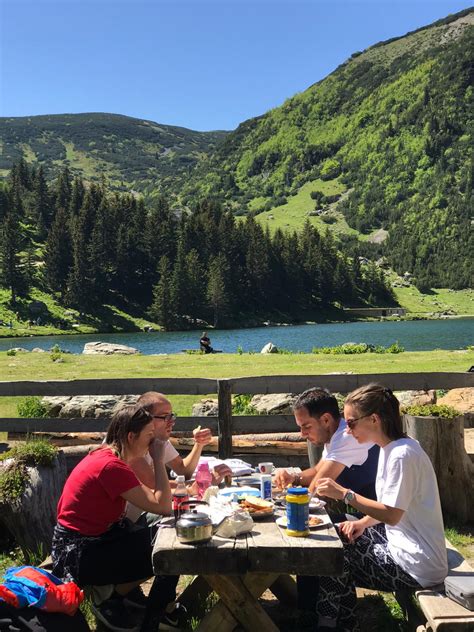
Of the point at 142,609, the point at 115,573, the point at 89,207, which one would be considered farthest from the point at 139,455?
the point at 89,207

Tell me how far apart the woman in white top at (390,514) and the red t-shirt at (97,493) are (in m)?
1.43

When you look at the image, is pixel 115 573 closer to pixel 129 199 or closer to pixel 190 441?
pixel 190 441

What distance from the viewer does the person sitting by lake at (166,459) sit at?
510 cm

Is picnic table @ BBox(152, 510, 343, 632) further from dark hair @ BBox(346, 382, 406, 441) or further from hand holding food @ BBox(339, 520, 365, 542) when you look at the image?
dark hair @ BBox(346, 382, 406, 441)

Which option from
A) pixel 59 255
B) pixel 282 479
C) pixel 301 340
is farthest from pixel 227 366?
pixel 59 255

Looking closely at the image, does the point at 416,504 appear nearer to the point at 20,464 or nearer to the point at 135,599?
the point at 135,599

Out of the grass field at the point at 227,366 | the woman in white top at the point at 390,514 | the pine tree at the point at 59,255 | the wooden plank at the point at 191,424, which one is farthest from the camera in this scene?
the pine tree at the point at 59,255

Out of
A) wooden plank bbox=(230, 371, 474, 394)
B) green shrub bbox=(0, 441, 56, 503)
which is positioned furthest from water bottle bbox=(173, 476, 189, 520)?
wooden plank bbox=(230, 371, 474, 394)

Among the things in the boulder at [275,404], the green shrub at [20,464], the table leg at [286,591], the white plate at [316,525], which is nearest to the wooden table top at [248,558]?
the white plate at [316,525]

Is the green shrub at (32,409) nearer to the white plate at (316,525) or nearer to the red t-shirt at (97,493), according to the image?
the red t-shirt at (97,493)

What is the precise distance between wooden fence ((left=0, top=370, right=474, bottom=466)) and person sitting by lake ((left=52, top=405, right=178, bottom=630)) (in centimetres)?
365

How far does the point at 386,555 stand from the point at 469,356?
2448cm

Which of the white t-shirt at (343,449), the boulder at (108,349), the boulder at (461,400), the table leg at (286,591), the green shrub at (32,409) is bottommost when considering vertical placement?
the boulder at (108,349)

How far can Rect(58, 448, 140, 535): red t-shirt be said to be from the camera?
15.3 feet
